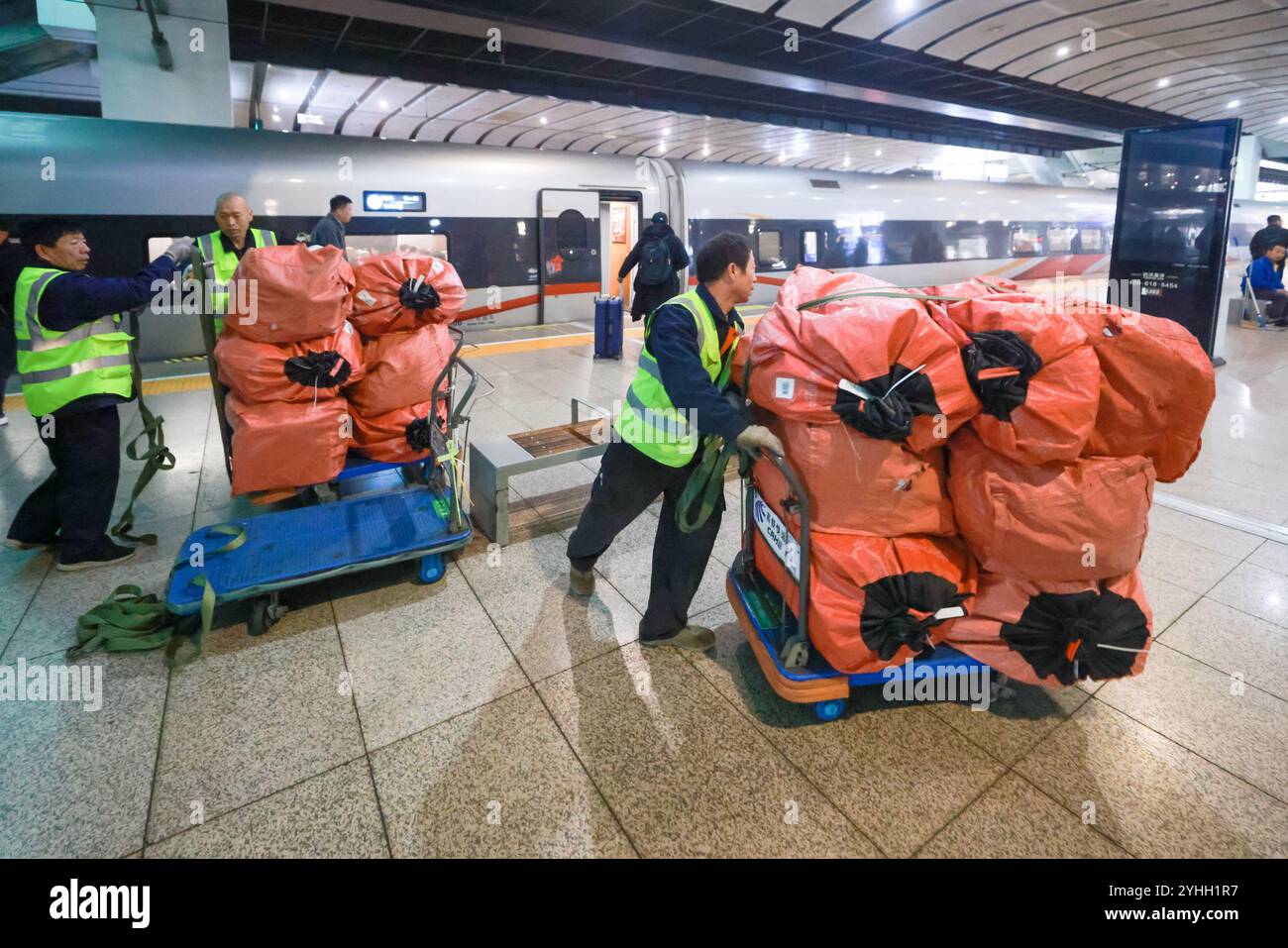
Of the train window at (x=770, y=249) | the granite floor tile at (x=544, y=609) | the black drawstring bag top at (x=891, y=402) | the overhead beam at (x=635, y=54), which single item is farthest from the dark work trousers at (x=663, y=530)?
the train window at (x=770, y=249)

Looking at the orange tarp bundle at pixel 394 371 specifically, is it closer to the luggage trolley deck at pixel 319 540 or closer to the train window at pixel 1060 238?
the luggage trolley deck at pixel 319 540

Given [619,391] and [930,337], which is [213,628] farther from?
[619,391]

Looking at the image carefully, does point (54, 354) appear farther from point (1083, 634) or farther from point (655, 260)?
point (655, 260)

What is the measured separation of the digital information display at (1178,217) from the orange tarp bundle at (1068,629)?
5.70m

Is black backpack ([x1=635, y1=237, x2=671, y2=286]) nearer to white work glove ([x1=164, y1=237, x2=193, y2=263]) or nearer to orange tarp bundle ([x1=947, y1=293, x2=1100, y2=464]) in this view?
white work glove ([x1=164, y1=237, x2=193, y2=263])

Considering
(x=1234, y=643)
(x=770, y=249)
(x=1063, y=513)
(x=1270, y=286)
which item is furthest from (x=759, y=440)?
(x=1270, y=286)

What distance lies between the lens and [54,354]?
10.6 feet

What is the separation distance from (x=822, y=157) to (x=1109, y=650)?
27.3m

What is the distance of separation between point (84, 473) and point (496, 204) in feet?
22.1

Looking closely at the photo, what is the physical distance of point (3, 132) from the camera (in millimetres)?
6141

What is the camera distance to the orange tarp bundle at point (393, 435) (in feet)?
13.3

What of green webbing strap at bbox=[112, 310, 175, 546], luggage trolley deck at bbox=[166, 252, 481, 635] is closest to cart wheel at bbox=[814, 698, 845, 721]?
luggage trolley deck at bbox=[166, 252, 481, 635]

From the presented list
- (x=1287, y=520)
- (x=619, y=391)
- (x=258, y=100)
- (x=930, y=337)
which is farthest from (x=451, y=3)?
(x=1287, y=520)

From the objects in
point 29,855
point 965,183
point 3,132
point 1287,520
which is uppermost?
point 965,183
